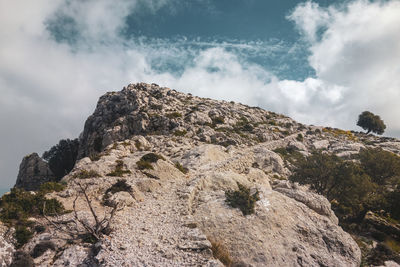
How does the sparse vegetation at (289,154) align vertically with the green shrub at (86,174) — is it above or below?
above

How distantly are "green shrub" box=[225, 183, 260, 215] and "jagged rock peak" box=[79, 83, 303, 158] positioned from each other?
35.4 meters

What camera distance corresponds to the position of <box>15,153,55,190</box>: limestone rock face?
182 ft

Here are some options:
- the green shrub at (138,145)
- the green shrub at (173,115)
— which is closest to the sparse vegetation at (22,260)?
the green shrub at (138,145)

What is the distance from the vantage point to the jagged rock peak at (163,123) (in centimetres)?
6070

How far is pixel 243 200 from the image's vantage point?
1991cm

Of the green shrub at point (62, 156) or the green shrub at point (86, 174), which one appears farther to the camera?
the green shrub at point (62, 156)

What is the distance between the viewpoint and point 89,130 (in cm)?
7544

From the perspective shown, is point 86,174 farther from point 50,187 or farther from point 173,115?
point 173,115

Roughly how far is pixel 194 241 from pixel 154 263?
3.14m

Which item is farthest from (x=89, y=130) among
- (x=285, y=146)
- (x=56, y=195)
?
(x=285, y=146)

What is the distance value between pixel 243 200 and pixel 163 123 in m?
46.5

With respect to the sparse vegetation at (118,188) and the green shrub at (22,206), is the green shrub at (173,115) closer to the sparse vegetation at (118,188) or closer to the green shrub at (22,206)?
the sparse vegetation at (118,188)

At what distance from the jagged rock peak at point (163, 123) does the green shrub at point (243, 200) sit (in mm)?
35368

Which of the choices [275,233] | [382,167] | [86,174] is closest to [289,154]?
[382,167]
